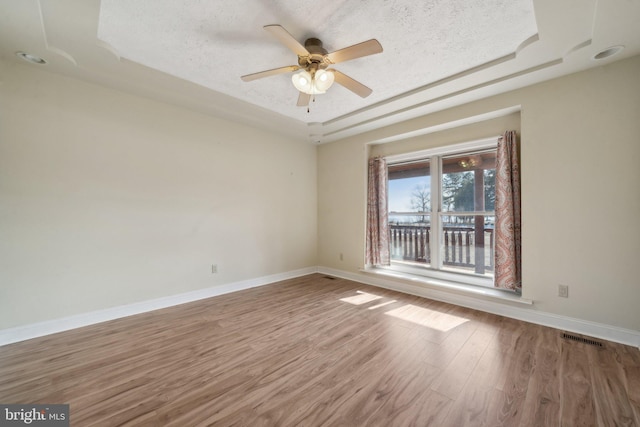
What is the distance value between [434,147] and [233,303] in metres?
3.68

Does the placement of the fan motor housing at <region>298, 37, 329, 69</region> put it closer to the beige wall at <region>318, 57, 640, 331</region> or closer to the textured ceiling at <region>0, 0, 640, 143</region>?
the textured ceiling at <region>0, 0, 640, 143</region>

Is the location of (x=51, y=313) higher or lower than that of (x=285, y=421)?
higher

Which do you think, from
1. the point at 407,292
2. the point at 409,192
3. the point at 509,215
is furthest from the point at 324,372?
the point at 409,192

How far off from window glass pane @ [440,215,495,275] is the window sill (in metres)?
0.34

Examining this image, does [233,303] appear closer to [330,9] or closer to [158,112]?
[158,112]

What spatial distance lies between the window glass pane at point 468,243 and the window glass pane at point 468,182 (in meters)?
0.16

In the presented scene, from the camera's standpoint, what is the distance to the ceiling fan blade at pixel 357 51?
5.89 ft

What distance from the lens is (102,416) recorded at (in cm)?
148

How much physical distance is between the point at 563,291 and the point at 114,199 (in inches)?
201

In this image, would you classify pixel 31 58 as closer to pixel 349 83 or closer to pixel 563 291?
pixel 349 83

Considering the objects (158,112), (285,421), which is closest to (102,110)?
(158,112)

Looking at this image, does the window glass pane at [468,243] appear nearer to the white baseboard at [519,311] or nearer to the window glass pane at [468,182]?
the window glass pane at [468,182]

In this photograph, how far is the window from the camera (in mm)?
3406

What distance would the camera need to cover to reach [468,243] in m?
3.59
